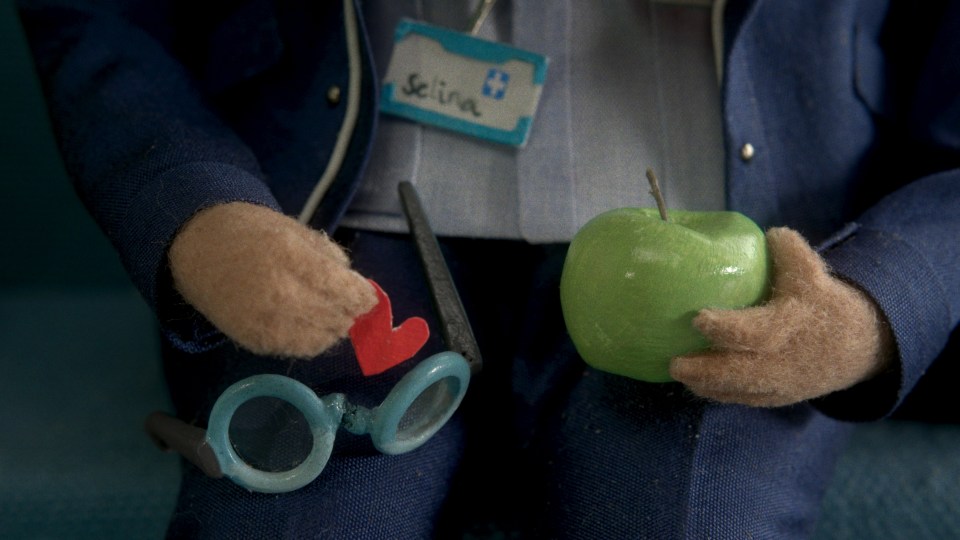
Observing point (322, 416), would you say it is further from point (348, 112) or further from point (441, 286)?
point (348, 112)

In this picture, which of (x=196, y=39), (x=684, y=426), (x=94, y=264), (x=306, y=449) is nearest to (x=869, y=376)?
(x=684, y=426)

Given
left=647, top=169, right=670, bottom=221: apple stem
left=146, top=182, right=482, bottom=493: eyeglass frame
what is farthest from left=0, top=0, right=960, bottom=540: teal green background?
left=647, top=169, right=670, bottom=221: apple stem

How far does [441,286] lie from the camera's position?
58cm

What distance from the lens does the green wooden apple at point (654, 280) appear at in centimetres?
47

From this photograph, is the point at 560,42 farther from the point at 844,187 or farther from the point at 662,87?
the point at 844,187

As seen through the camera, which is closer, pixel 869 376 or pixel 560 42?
pixel 869 376

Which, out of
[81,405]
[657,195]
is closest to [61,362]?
[81,405]

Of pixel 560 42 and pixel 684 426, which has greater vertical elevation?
pixel 560 42

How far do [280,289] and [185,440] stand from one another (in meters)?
0.17

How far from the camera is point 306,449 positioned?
1.68ft

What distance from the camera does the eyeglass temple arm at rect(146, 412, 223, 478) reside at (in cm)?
49

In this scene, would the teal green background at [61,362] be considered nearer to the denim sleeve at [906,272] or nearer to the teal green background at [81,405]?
the teal green background at [81,405]

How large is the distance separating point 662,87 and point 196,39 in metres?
0.45

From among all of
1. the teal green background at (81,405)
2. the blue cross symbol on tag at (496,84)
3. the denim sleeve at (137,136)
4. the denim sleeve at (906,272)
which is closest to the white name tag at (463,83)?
the blue cross symbol on tag at (496,84)
